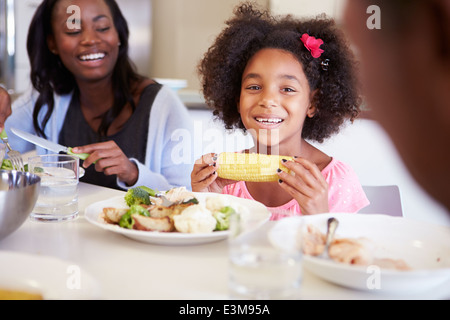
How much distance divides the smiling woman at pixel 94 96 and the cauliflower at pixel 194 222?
124 cm

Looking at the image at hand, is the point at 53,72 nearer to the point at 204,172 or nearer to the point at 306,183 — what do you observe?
the point at 204,172

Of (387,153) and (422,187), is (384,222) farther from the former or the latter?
(387,153)

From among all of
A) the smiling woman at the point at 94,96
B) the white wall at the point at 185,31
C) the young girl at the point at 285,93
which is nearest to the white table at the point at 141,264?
the young girl at the point at 285,93

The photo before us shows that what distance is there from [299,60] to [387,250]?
41.8 inches

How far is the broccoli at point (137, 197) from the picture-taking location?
1.23 meters

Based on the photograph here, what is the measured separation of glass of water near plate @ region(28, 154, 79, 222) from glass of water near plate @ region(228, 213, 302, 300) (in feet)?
1.97

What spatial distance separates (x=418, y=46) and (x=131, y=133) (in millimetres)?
2139

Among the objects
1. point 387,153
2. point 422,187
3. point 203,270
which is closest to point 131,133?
point 387,153

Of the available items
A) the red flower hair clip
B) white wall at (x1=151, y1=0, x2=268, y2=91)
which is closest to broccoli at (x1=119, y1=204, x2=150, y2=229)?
the red flower hair clip

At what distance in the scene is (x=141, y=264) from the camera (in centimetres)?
96

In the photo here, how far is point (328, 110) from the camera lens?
6.72 ft

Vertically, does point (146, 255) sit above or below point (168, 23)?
below
